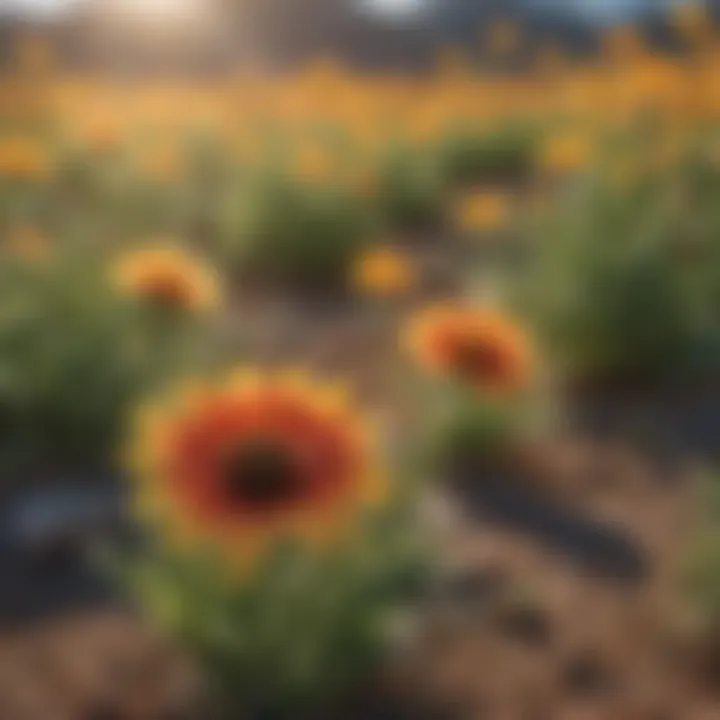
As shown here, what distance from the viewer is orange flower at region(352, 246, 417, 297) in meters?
1.57

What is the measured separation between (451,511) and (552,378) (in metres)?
0.32

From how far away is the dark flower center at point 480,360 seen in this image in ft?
3.18

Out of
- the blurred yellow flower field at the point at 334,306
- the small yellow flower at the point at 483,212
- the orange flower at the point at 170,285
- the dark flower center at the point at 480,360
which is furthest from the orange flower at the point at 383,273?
the dark flower center at the point at 480,360

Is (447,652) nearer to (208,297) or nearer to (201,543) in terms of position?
(201,543)

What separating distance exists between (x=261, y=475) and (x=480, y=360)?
0.85 feet

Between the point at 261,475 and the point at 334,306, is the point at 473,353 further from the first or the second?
the point at 334,306

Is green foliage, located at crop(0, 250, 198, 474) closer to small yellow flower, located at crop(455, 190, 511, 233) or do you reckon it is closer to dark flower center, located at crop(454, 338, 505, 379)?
dark flower center, located at crop(454, 338, 505, 379)

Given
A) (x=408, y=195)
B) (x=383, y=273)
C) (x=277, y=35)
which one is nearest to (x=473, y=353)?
(x=383, y=273)

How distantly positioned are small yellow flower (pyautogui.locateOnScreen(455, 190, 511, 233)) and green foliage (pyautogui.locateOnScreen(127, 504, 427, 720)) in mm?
982

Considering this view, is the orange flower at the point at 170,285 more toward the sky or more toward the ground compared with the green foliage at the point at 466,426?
more toward the ground

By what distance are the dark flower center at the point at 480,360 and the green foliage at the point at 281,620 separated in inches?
6.5

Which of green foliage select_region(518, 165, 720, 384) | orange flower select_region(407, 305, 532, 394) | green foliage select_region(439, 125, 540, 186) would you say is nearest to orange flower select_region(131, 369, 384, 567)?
orange flower select_region(407, 305, 532, 394)

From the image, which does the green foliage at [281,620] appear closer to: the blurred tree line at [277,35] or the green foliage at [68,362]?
the green foliage at [68,362]

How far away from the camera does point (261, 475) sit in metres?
0.77
